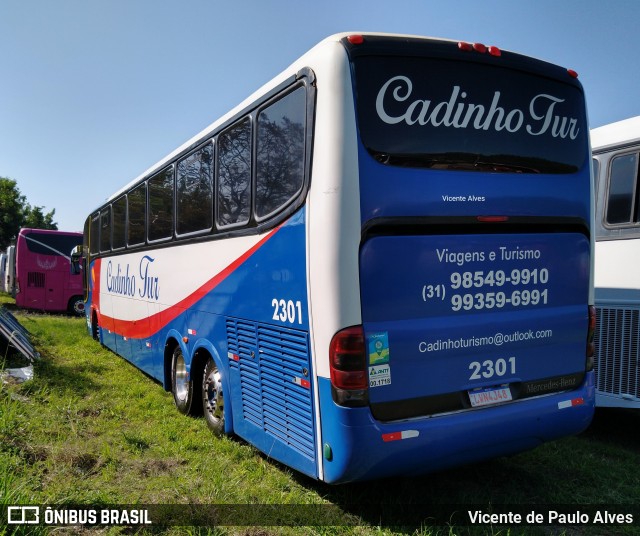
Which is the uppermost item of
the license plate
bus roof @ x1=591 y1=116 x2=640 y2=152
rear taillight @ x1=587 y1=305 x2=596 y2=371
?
bus roof @ x1=591 y1=116 x2=640 y2=152

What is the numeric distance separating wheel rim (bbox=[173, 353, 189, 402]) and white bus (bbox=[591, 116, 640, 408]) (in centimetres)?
477

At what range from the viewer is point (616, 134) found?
6402 millimetres

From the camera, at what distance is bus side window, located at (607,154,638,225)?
6.14 metres

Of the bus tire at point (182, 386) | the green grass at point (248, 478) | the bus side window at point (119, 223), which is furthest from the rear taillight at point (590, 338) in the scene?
the bus side window at point (119, 223)

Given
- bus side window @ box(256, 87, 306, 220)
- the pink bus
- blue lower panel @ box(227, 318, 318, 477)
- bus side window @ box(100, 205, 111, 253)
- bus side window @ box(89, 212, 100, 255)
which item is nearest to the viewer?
blue lower panel @ box(227, 318, 318, 477)

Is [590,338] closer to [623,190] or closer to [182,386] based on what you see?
[623,190]

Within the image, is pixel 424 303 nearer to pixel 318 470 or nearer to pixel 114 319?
pixel 318 470

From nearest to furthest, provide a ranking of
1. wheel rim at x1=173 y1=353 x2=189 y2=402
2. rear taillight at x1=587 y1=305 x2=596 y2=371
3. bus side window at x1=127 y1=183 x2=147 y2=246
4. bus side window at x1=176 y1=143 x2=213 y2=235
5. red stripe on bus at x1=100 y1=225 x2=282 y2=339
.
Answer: rear taillight at x1=587 y1=305 x2=596 y2=371
red stripe on bus at x1=100 y1=225 x2=282 y2=339
bus side window at x1=176 y1=143 x2=213 y2=235
wheel rim at x1=173 y1=353 x2=189 y2=402
bus side window at x1=127 y1=183 x2=147 y2=246

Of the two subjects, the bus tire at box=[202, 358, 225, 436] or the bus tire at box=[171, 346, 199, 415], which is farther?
the bus tire at box=[171, 346, 199, 415]

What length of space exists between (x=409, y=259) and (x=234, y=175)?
225 cm

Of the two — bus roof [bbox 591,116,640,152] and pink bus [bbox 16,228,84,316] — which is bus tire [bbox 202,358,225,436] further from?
pink bus [bbox 16,228,84,316]

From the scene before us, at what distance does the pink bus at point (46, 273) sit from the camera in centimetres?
2202

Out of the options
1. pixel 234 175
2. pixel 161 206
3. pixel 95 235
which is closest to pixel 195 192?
pixel 234 175

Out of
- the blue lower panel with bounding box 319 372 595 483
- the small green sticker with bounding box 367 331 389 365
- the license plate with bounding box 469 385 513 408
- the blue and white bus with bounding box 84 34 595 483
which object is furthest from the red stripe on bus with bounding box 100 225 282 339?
the license plate with bounding box 469 385 513 408
